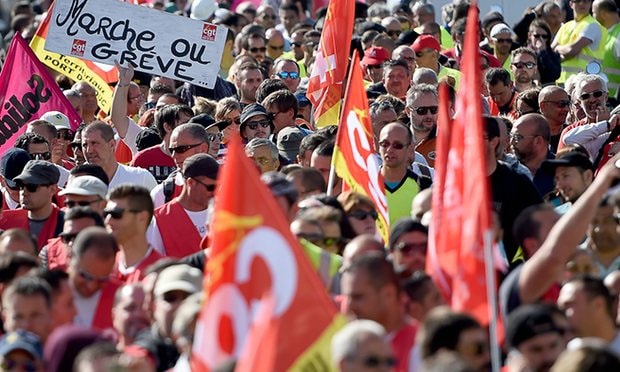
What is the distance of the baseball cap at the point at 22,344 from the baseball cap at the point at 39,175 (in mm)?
3769

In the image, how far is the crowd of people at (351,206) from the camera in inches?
294

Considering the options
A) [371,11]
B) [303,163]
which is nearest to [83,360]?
[303,163]

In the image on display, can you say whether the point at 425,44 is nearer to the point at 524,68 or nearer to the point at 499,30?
the point at 524,68

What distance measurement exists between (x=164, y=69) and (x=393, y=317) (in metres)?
7.57

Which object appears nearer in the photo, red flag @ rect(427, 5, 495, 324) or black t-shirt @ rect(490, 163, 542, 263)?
red flag @ rect(427, 5, 495, 324)

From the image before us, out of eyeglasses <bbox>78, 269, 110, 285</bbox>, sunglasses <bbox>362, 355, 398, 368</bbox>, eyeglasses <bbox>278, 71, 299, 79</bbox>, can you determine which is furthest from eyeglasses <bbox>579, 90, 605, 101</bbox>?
sunglasses <bbox>362, 355, 398, 368</bbox>

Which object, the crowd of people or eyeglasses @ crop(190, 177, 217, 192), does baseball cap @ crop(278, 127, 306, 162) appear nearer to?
the crowd of people

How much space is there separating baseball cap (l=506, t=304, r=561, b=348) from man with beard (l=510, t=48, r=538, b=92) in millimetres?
8864

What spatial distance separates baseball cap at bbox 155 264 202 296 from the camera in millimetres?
8035

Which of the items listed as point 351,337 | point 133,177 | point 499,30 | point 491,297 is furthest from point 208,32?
point 351,337

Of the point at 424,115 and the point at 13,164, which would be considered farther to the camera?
the point at 424,115

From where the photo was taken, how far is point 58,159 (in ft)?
45.6

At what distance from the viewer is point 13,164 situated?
40.2 feet

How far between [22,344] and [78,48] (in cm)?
756
